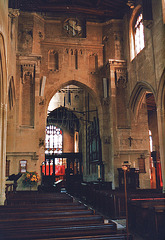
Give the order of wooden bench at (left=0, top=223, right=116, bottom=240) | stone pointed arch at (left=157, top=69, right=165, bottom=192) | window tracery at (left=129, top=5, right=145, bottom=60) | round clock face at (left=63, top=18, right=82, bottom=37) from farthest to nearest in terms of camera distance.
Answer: round clock face at (left=63, top=18, right=82, bottom=37), window tracery at (left=129, top=5, right=145, bottom=60), stone pointed arch at (left=157, top=69, right=165, bottom=192), wooden bench at (left=0, top=223, right=116, bottom=240)

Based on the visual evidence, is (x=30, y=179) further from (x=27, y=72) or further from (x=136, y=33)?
(x=136, y=33)

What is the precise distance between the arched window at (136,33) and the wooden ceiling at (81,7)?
0.82 m

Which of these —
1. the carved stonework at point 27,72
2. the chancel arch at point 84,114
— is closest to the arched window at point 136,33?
the chancel arch at point 84,114

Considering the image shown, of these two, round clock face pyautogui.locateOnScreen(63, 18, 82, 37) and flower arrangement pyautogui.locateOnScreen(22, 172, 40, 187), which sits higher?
round clock face pyautogui.locateOnScreen(63, 18, 82, 37)

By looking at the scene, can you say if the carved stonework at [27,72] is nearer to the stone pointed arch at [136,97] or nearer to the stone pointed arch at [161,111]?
the stone pointed arch at [136,97]

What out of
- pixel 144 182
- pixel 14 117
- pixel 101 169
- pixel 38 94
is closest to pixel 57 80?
pixel 38 94

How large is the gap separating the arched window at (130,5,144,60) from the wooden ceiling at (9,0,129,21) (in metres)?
0.82

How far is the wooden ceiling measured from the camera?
588 inches

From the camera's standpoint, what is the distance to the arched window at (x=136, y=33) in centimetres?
1429

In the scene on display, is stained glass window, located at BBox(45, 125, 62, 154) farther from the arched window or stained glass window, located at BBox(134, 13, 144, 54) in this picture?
stained glass window, located at BBox(134, 13, 144, 54)

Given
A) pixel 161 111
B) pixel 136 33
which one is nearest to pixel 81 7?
pixel 136 33

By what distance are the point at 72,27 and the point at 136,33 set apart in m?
4.07

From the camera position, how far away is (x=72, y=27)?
657 inches

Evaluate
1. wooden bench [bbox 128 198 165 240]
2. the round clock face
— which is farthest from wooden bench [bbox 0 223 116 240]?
the round clock face
